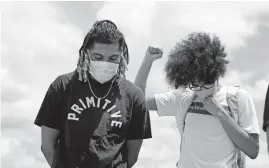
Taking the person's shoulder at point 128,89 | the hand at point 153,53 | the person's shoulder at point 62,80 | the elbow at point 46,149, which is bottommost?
the elbow at point 46,149

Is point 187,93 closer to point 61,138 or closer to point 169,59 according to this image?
point 169,59

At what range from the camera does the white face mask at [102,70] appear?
4812 millimetres

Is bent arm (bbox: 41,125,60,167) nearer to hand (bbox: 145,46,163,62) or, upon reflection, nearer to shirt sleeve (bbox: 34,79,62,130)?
shirt sleeve (bbox: 34,79,62,130)

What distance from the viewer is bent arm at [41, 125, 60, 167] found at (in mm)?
4840

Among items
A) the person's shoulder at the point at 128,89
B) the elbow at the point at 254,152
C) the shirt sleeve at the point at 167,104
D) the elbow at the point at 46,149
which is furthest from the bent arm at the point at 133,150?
the elbow at the point at 254,152

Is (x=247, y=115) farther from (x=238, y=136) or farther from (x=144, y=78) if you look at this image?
(x=144, y=78)

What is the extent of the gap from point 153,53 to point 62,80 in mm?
1277

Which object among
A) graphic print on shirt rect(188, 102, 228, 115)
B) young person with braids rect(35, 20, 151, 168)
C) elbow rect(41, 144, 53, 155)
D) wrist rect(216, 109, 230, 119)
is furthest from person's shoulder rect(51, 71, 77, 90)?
wrist rect(216, 109, 230, 119)

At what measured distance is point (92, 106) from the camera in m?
4.73

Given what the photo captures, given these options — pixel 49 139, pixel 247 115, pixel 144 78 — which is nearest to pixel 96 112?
pixel 49 139

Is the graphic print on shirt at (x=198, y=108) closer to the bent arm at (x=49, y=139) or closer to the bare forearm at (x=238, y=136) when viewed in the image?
A: the bare forearm at (x=238, y=136)

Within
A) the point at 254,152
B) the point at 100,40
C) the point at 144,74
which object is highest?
the point at 100,40

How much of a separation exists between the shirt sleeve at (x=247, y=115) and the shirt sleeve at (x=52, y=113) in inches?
80.0

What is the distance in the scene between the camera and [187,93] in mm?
5609
